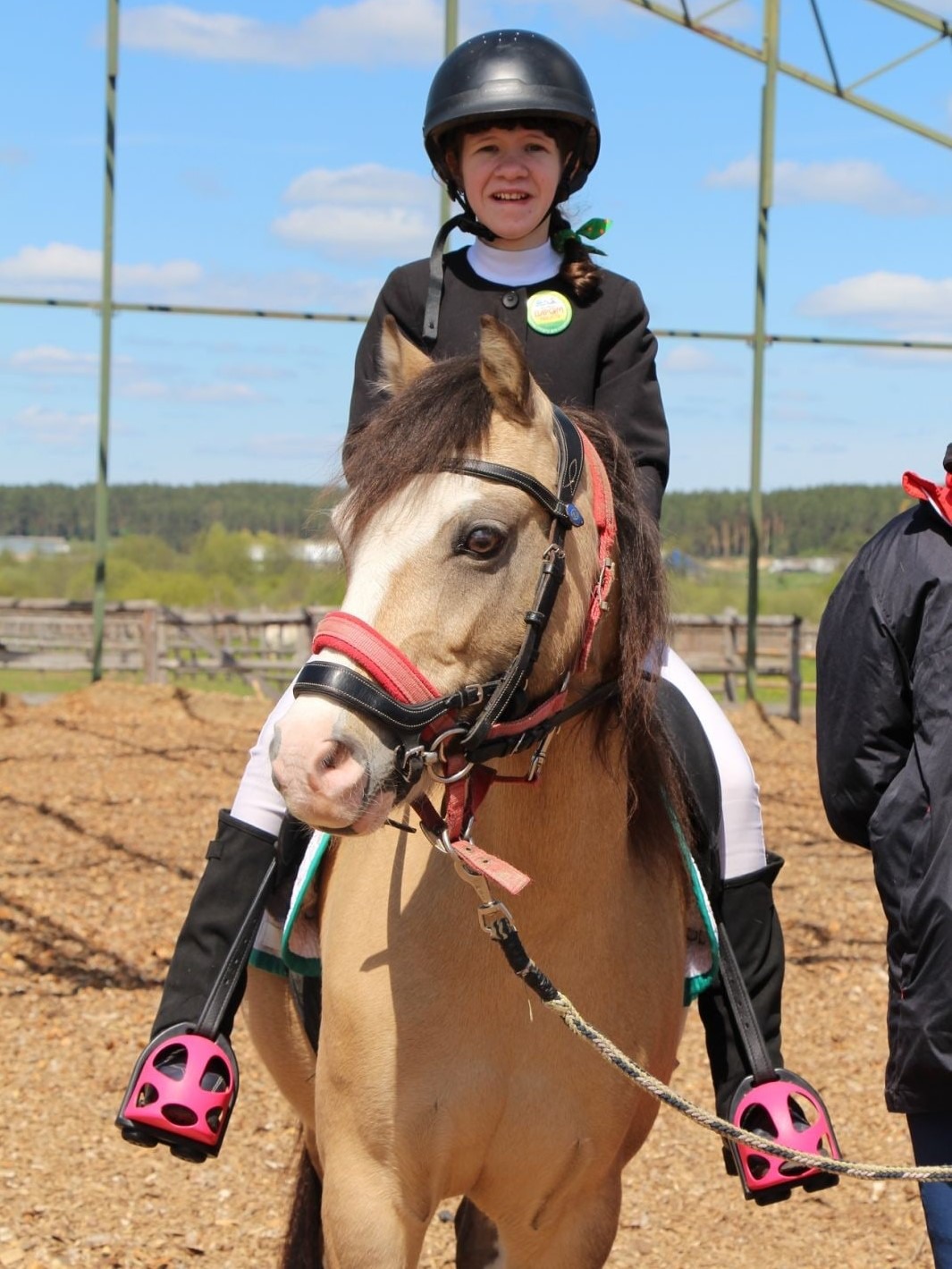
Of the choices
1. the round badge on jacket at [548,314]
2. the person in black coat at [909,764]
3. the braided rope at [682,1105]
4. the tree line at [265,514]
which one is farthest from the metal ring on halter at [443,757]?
the tree line at [265,514]

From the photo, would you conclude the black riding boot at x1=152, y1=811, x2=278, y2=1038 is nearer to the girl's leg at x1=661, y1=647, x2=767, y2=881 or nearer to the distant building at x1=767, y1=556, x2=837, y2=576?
the girl's leg at x1=661, y1=647, x2=767, y2=881

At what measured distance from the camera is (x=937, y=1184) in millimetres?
2490

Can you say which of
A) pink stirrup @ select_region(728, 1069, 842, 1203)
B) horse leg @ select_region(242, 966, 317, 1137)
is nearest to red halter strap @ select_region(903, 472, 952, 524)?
pink stirrup @ select_region(728, 1069, 842, 1203)

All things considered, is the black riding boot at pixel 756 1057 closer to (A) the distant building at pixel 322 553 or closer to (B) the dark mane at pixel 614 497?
(B) the dark mane at pixel 614 497

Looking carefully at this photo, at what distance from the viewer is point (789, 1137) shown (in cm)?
318

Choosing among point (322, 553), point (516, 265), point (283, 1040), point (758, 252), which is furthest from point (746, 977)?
point (758, 252)

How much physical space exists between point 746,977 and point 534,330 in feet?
5.18

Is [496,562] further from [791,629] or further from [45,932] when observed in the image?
[791,629]

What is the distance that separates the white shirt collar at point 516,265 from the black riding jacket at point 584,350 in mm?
26

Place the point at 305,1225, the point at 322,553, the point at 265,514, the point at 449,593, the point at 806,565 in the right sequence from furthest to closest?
the point at 265,514 → the point at 806,565 → the point at 305,1225 → the point at 322,553 → the point at 449,593

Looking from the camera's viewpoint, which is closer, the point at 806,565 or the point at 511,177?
the point at 511,177

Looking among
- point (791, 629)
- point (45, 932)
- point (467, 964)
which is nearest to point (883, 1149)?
point (467, 964)

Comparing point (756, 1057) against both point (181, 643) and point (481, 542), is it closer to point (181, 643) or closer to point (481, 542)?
point (481, 542)

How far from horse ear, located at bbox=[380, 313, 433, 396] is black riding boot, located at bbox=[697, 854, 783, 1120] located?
139 cm
